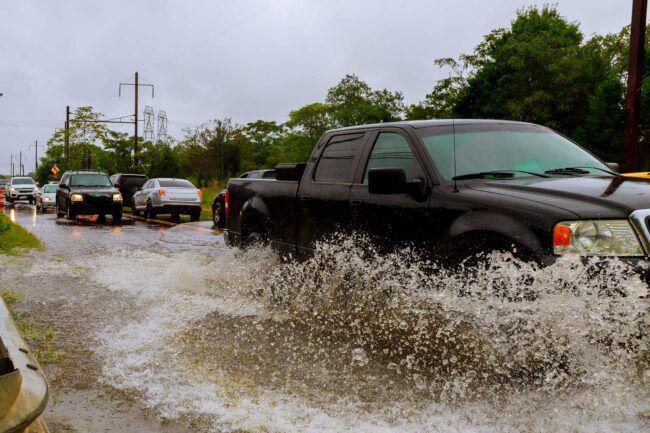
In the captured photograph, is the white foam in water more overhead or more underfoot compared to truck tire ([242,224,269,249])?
more underfoot

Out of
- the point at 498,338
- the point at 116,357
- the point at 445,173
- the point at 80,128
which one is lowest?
the point at 116,357

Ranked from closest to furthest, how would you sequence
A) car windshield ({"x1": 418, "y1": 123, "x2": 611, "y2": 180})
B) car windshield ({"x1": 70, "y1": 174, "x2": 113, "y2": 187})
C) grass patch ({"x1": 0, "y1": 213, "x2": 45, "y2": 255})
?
car windshield ({"x1": 418, "y1": 123, "x2": 611, "y2": 180})
grass patch ({"x1": 0, "y1": 213, "x2": 45, "y2": 255})
car windshield ({"x1": 70, "y1": 174, "x2": 113, "y2": 187})

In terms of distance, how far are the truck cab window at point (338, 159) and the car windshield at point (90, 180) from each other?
18.9 m

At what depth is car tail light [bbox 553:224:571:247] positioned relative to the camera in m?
3.81

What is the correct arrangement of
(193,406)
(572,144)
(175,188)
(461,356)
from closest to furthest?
1. (193,406)
2. (461,356)
3. (572,144)
4. (175,188)

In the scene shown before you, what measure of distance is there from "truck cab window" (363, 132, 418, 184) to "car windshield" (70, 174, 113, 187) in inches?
777

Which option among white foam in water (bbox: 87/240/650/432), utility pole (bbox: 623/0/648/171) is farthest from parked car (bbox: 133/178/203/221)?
white foam in water (bbox: 87/240/650/432)

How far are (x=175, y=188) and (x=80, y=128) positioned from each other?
157 ft

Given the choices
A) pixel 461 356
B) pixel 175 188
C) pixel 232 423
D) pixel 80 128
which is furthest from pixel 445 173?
pixel 80 128

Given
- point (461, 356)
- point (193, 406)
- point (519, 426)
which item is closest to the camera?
point (519, 426)

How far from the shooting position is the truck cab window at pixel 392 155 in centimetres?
519

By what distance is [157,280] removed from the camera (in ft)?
27.2

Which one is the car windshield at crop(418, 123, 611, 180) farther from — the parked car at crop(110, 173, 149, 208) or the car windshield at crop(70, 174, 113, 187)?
the parked car at crop(110, 173, 149, 208)

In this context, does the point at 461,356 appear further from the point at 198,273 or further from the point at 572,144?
the point at 198,273
